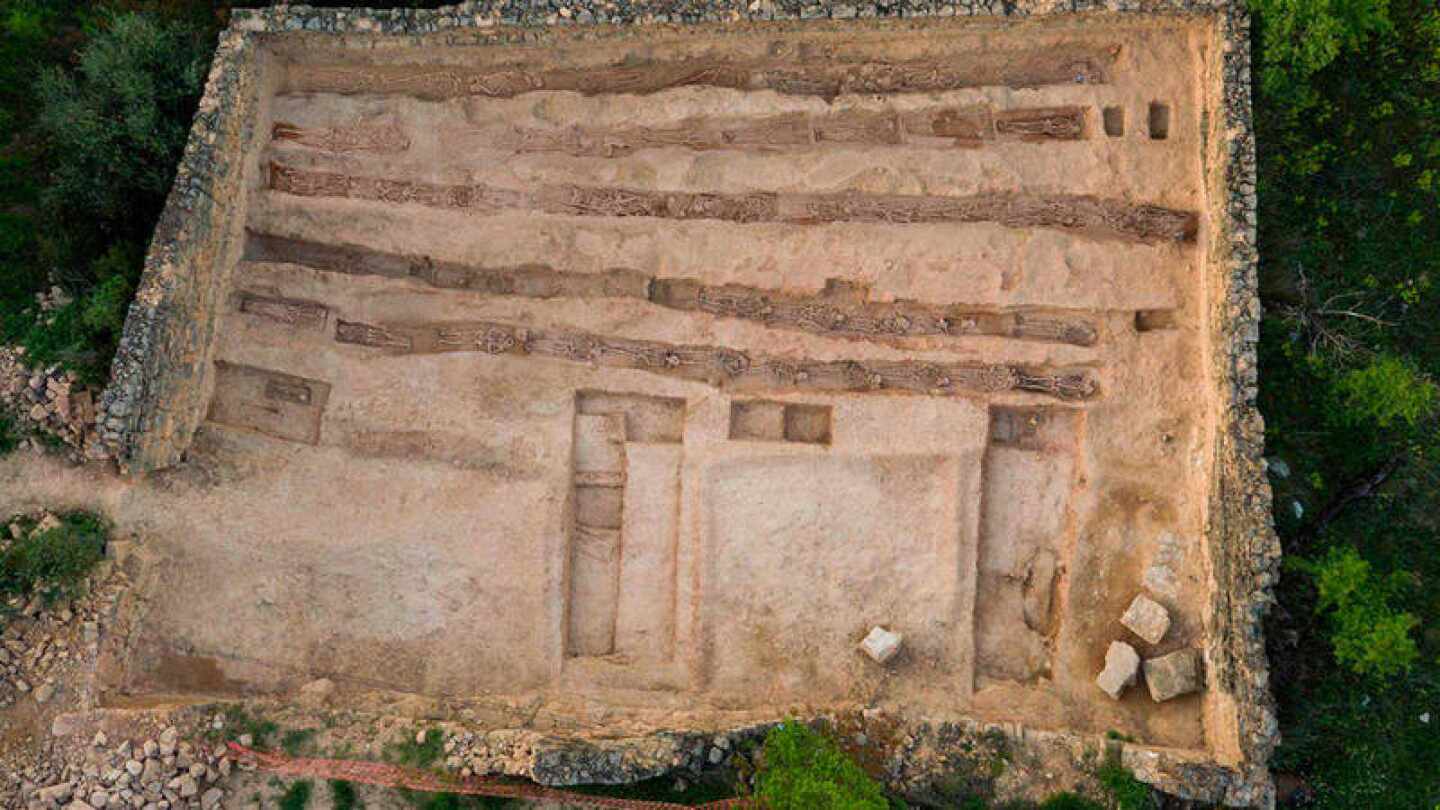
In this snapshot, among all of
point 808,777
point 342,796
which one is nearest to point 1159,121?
point 808,777

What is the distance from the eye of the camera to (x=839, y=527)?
11992mm

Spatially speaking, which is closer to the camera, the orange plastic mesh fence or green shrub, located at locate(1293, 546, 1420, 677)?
the orange plastic mesh fence

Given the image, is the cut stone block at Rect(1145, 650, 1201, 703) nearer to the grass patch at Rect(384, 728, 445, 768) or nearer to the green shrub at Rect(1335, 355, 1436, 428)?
the green shrub at Rect(1335, 355, 1436, 428)

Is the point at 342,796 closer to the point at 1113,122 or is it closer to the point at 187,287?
the point at 187,287

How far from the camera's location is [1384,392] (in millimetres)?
11617

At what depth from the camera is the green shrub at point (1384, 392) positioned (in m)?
11.5

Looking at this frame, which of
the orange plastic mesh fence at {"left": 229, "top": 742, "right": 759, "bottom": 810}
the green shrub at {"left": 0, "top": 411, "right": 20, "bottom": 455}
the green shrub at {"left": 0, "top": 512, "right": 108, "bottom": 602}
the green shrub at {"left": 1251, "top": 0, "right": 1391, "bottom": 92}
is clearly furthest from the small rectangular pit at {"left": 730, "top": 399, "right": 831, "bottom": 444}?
the green shrub at {"left": 0, "top": 411, "right": 20, "bottom": 455}

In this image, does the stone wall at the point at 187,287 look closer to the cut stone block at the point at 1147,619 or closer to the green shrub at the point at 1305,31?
the cut stone block at the point at 1147,619

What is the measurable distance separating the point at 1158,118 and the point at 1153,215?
1.04m

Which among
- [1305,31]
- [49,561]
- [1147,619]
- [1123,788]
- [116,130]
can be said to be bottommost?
[1123,788]

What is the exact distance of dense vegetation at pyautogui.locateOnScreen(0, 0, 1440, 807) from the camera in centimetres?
1161

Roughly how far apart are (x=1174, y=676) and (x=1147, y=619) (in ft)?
1.92

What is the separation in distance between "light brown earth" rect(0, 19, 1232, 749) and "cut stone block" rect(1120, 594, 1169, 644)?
8.3 inches

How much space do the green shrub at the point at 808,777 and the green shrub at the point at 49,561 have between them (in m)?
6.59
